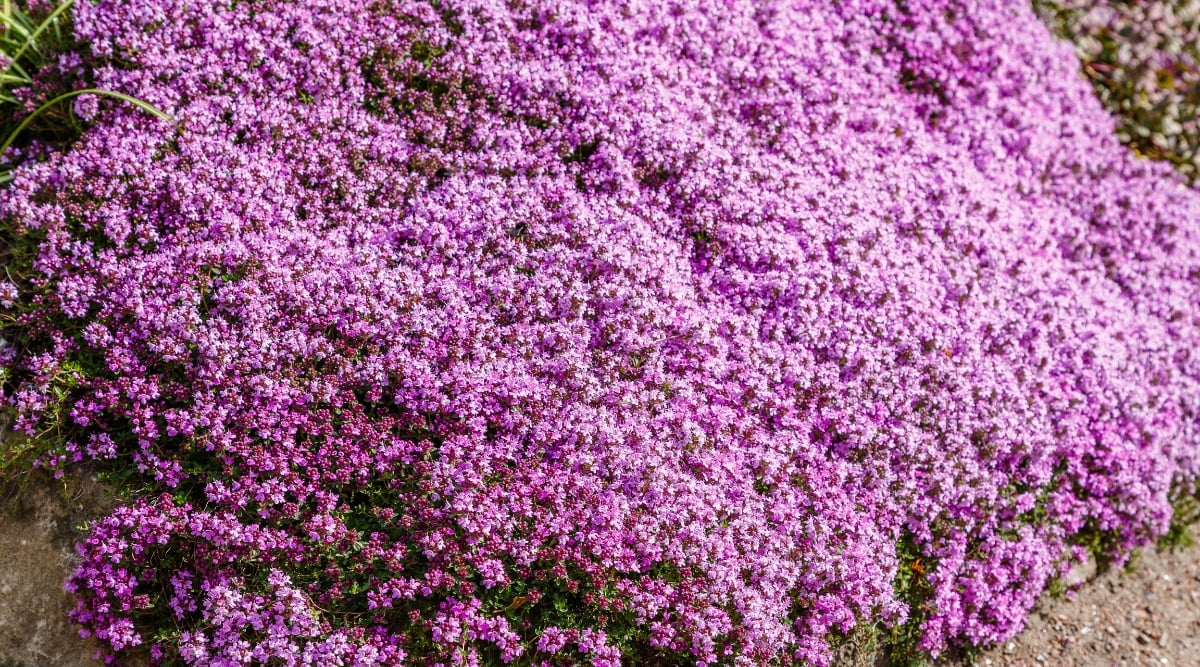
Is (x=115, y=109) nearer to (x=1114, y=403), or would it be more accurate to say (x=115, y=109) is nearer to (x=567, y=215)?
(x=567, y=215)

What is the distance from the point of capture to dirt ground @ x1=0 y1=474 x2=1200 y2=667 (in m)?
4.56

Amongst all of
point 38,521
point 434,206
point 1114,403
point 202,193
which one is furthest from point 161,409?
point 1114,403

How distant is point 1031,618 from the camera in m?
6.33

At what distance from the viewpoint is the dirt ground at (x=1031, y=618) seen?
456 centimetres

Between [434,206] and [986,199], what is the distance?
413 centimetres

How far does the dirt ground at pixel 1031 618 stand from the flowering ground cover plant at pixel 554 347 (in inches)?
8.5

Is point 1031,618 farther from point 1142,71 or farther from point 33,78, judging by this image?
point 33,78

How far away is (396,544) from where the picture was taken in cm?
464

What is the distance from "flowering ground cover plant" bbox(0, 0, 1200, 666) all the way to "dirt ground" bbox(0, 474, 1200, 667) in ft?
0.71

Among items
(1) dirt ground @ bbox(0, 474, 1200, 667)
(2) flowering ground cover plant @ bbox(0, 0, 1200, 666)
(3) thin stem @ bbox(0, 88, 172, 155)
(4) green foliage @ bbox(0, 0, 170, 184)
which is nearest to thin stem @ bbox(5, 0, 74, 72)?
(4) green foliage @ bbox(0, 0, 170, 184)

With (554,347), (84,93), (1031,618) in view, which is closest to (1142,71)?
(1031,618)

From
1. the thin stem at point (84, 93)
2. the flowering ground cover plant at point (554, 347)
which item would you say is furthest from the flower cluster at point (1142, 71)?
the thin stem at point (84, 93)

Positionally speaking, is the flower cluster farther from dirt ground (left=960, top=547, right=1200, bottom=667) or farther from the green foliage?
the green foliage

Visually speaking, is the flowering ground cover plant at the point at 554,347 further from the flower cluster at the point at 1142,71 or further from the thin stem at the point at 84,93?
the flower cluster at the point at 1142,71
